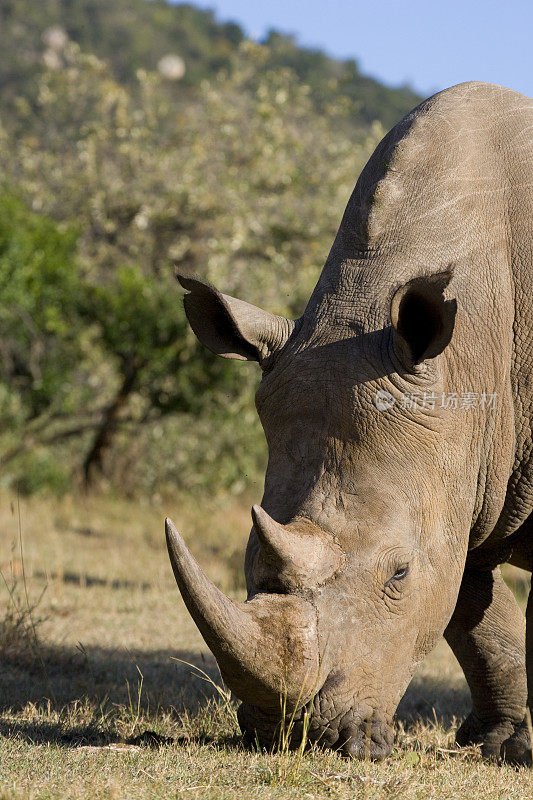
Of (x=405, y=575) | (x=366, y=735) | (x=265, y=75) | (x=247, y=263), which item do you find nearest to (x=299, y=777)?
(x=366, y=735)

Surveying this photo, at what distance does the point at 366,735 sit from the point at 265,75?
58.3 ft

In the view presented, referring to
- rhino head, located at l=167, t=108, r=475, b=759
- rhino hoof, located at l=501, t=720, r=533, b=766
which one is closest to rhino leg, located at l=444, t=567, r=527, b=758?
rhino hoof, located at l=501, t=720, r=533, b=766

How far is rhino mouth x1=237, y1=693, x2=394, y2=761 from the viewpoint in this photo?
3.57 m

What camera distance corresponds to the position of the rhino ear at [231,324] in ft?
14.3

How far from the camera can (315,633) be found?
11.5 feet

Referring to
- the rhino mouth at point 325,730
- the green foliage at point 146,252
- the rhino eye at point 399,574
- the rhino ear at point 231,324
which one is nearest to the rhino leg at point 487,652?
the rhino eye at point 399,574

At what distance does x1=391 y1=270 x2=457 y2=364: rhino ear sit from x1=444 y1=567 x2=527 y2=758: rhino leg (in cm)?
177

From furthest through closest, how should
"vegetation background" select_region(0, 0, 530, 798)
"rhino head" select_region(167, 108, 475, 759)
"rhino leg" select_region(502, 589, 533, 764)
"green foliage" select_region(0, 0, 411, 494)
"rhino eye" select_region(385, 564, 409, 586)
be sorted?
1. "green foliage" select_region(0, 0, 411, 494)
2. "rhino leg" select_region(502, 589, 533, 764)
3. "vegetation background" select_region(0, 0, 530, 798)
4. "rhino eye" select_region(385, 564, 409, 586)
5. "rhino head" select_region(167, 108, 475, 759)

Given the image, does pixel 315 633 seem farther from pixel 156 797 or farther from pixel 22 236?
pixel 22 236

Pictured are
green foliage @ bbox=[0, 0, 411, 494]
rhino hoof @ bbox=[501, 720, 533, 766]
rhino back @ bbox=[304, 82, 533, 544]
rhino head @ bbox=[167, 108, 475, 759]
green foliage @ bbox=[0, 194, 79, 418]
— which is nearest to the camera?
rhino head @ bbox=[167, 108, 475, 759]

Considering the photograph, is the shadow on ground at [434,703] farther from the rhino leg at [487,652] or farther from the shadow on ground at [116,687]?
the rhino leg at [487,652]

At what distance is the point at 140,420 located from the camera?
14.6m

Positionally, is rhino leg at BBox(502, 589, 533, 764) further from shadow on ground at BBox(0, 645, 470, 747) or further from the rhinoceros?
shadow on ground at BBox(0, 645, 470, 747)

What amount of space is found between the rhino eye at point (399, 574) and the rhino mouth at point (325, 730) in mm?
479
